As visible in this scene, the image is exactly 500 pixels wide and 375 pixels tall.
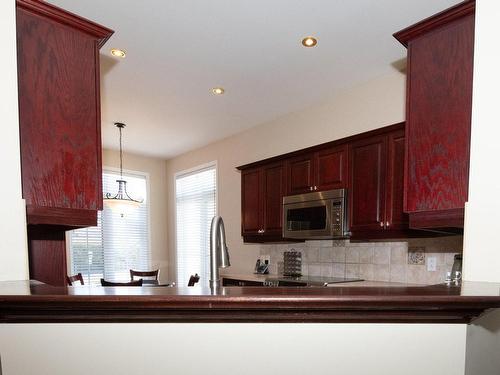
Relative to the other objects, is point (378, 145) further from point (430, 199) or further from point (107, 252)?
point (107, 252)

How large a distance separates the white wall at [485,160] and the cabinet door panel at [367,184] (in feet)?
5.47

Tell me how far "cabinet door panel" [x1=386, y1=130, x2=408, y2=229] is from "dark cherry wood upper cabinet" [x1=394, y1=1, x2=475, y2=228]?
1.08 metres

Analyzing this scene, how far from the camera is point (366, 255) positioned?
3207mm

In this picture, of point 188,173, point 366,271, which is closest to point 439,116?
point 366,271

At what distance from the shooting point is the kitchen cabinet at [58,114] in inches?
55.1

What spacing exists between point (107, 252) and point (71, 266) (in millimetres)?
560

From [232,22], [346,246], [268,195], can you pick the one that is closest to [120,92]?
[232,22]

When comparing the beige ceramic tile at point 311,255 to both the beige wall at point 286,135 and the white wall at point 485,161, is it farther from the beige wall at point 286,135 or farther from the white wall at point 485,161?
the white wall at point 485,161

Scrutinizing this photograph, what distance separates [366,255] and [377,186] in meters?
0.77

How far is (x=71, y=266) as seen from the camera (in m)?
5.02

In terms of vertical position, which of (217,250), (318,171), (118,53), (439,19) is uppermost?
(118,53)

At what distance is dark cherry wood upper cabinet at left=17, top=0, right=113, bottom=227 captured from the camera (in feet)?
4.60

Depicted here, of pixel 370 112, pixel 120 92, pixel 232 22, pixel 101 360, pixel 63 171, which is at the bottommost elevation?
pixel 101 360

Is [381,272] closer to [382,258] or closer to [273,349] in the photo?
[382,258]
